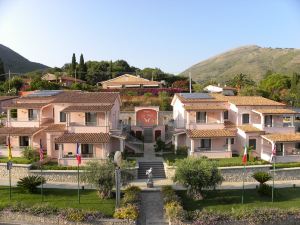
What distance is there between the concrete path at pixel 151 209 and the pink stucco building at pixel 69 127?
8018mm

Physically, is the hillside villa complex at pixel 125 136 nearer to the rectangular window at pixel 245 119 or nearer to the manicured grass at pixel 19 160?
the rectangular window at pixel 245 119

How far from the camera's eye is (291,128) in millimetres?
38406

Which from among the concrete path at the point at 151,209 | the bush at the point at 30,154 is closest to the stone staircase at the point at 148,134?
the bush at the point at 30,154

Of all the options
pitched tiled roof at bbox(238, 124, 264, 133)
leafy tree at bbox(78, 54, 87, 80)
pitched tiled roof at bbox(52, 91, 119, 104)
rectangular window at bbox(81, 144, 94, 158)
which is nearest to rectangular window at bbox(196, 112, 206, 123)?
pitched tiled roof at bbox(238, 124, 264, 133)

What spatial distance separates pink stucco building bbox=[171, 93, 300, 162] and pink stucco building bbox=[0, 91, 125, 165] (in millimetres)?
7599

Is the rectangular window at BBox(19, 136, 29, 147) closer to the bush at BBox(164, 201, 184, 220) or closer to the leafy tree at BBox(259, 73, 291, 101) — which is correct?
the bush at BBox(164, 201, 184, 220)

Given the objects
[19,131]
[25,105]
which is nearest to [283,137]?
[19,131]

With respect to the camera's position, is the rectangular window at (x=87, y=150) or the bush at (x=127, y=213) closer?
the bush at (x=127, y=213)

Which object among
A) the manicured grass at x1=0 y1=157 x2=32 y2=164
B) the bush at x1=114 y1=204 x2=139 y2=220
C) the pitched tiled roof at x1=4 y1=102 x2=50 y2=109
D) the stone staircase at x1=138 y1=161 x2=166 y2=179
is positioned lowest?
the bush at x1=114 y1=204 x2=139 y2=220

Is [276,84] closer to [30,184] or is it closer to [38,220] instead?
[30,184]

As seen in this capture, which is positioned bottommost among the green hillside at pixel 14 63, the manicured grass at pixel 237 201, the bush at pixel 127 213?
the manicured grass at pixel 237 201

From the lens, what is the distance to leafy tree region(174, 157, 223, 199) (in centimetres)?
2602

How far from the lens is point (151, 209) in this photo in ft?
81.3

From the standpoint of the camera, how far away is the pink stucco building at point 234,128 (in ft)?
117
